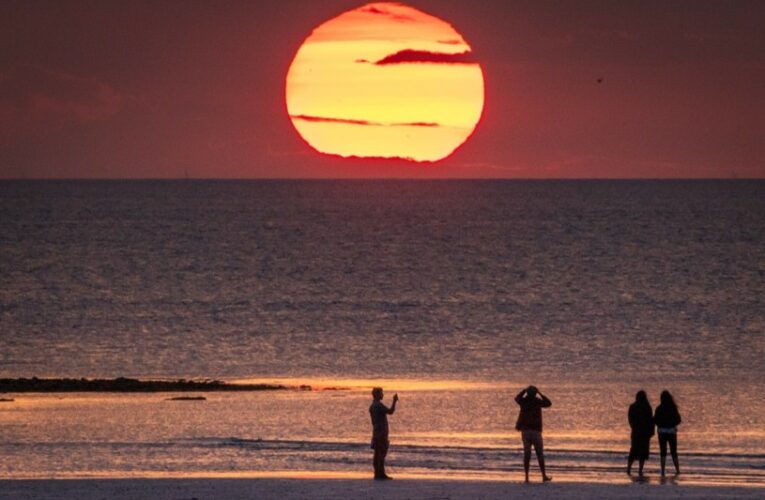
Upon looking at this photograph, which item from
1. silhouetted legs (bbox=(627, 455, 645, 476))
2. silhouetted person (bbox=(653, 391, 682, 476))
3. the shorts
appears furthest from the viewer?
silhouetted legs (bbox=(627, 455, 645, 476))

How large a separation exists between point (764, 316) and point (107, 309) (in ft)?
110

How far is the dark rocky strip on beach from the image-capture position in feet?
134

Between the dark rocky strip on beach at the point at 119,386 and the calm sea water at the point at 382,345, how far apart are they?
1904 millimetres

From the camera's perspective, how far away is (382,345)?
6016 centimetres

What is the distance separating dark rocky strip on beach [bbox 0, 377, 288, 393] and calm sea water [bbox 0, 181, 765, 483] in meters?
1.90

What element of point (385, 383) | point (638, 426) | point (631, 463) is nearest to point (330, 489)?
point (638, 426)

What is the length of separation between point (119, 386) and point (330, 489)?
751 inches

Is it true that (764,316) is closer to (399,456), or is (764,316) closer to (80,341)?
(80,341)

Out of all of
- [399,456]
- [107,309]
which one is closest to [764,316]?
[107,309]

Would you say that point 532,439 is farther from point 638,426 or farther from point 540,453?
point 638,426

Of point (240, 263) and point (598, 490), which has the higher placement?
point (240, 263)

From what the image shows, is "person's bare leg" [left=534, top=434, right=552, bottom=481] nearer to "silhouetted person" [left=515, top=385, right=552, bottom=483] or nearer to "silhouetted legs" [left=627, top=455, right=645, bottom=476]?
"silhouetted person" [left=515, top=385, right=552, bottom=483]

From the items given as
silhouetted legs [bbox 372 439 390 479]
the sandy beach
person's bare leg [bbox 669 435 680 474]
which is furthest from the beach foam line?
the sandy beach

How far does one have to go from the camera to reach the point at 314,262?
12169cm
